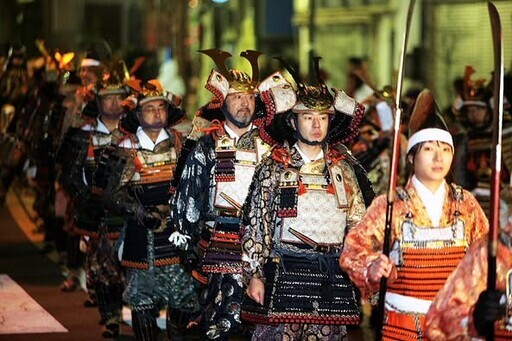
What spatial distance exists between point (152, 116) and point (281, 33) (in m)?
27.6

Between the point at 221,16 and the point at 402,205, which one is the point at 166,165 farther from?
the point at 221,16

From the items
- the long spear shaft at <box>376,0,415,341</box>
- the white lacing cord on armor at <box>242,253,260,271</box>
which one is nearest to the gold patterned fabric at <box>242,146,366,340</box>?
the white lacing cord on armor at <box>242,253,260,271</box>

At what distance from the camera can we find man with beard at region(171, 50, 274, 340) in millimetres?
11125

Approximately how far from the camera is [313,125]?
9.99 metres

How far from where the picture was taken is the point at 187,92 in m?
36.2

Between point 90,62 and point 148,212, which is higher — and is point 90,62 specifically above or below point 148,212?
above

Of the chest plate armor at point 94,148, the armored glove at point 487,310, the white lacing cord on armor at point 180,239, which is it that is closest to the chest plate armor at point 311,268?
the white lacing cord on armor at point 180,239

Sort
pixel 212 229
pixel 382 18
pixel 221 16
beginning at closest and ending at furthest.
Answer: pixel 212 229 → pixel 382 18 → pixel 221 16

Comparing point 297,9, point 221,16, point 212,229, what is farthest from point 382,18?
point 212,229

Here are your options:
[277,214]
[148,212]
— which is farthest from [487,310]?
[148,212]

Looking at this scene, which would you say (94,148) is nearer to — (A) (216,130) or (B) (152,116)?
(B) (152,116)

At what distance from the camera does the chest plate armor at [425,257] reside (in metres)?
8.60

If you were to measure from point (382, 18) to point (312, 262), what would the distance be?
24341 millimetres

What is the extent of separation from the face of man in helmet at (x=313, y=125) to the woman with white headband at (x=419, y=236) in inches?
47.2
